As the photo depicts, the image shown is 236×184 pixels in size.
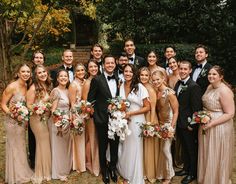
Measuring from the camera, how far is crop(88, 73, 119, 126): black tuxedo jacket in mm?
6105

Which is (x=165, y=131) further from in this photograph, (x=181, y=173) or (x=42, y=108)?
(x=42, y=108)

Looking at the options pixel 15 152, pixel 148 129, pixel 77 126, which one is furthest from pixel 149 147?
pixel 15 152

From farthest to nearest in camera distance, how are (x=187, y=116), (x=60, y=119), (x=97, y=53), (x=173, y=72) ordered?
(x=97, y=53) → (x=173, y=72) → (x=187, y=116) → (x=60, y=119)

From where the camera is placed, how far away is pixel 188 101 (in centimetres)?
612

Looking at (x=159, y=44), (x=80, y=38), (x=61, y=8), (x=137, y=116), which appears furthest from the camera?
(x=80, y=38)

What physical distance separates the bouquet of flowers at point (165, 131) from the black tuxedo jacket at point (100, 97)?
3.33 ft

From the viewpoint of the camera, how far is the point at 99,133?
629 centimetres

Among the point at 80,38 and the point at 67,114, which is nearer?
the point at 67,114

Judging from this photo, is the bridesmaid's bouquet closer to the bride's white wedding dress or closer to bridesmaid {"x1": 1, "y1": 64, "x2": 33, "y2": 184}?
the bride's white wedding dress

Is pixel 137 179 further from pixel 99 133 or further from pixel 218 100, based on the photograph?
pixel 218 100

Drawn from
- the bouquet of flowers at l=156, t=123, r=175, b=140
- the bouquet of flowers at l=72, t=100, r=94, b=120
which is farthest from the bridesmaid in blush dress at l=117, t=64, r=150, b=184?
the bouquet of flowers at l=72, t=100, r=94, b=120

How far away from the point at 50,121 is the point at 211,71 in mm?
3233

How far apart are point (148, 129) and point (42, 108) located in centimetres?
200

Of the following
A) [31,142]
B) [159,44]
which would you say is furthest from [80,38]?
[31,142]
